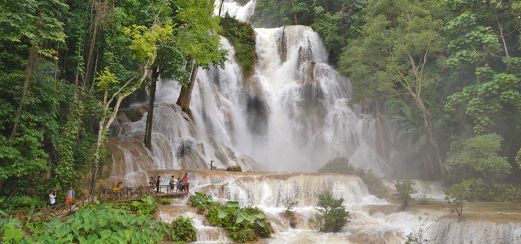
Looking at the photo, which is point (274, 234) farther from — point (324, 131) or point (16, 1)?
point (324, 131)

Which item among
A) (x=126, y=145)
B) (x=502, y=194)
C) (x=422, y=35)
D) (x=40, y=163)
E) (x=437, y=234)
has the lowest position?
(x=437, y=234)

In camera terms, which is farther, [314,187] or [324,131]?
[324,131]

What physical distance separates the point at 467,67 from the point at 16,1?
81.7 feet

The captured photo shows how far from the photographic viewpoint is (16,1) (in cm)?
1628

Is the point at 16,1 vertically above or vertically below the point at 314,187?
above

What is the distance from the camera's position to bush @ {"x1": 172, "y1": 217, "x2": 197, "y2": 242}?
15.8 metres

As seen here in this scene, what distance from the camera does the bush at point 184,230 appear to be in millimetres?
15758

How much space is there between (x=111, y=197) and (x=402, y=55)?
2016 cm

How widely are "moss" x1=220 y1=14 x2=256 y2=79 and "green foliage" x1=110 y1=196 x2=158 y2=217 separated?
20892 mm

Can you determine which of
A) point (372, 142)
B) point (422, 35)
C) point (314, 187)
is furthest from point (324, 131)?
point (314, 187)

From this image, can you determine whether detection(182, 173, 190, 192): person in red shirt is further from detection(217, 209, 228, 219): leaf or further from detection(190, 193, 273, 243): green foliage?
detection(217, 209, 228, 219): leaf

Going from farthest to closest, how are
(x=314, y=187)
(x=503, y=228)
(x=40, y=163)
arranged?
1. (x=314, y=187)
2. (x=40, y=163)
3. (x=503, y=228)

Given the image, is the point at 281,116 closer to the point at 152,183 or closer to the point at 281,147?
the point at 281,147

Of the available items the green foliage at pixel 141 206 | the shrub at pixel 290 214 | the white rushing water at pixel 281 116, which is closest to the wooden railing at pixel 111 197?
the green foliage at pixel 141 206
